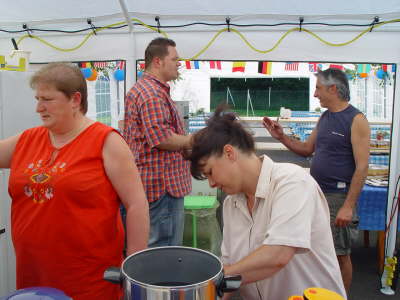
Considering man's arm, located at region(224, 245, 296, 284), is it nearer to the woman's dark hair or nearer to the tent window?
the woman's dark hair

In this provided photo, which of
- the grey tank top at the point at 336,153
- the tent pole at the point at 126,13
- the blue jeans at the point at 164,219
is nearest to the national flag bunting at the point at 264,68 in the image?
the tent pole at the point at 126,13

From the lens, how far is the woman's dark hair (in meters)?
1.04

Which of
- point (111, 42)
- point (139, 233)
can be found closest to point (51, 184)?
point (139, 233)

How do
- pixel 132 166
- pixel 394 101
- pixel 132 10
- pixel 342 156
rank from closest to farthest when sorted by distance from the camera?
pixel 132 166
pixel 342 156
pixel 132 10
pixel 394 101

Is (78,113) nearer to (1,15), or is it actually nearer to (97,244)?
(97,244)

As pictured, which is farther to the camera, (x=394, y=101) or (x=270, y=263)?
(x=394, y=101)

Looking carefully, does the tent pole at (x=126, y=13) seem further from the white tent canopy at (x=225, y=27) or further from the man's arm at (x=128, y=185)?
the man's arm at (x=128, y=185)

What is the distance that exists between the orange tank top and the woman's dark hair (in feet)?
1.20

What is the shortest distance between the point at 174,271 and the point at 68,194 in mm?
494

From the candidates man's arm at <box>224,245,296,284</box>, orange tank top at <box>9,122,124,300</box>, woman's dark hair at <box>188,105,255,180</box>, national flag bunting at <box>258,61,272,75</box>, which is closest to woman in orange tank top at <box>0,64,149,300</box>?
orange tank top at <box>9,122,124,300</box>

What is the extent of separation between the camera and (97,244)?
1.24m

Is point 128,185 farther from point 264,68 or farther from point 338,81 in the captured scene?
point 264,68

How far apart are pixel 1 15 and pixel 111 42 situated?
2.93ft

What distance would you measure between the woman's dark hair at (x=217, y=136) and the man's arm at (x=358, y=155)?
1610 millimetres
